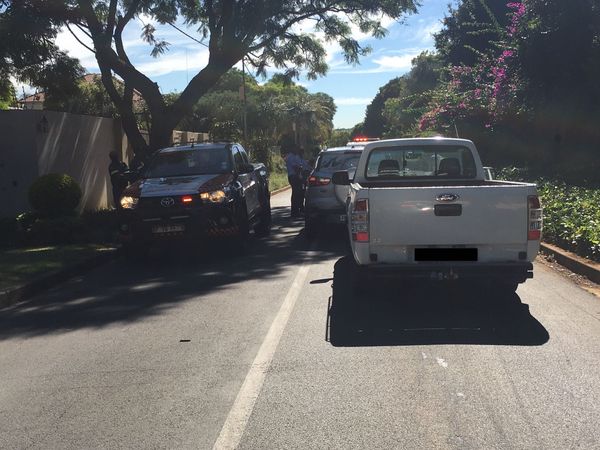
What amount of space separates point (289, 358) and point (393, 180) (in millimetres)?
3878

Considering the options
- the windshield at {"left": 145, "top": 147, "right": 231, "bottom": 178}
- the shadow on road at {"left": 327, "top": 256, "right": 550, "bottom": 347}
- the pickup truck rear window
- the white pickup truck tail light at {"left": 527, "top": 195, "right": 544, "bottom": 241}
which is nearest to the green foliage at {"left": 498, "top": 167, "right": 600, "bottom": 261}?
the pickup truck rear window

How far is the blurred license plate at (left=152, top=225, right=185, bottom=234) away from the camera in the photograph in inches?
415

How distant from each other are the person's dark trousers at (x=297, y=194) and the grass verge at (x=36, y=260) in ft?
20.0

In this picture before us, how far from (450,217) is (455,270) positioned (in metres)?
0.55

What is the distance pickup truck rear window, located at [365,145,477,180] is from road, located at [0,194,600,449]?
5.29 feet

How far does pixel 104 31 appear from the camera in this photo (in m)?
17.8

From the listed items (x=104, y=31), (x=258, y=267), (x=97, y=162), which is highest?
(x=104, y=31)

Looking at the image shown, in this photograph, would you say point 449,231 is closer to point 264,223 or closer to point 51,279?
point 51,279

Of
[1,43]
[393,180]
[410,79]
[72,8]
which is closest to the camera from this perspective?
[393,180]

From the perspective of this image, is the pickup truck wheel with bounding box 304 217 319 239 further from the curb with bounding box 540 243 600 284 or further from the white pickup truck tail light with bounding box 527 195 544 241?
the white pickup truck tail light with bounding box 527 195 544 241

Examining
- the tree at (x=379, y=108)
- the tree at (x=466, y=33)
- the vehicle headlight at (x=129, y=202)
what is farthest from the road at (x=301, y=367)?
the tree at (x=379, y=108)

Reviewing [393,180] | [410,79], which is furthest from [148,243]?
[410,79]

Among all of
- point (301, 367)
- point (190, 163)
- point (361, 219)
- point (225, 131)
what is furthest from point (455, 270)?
point (225, 131)

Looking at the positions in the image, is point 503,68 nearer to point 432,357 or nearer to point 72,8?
point 72,8
